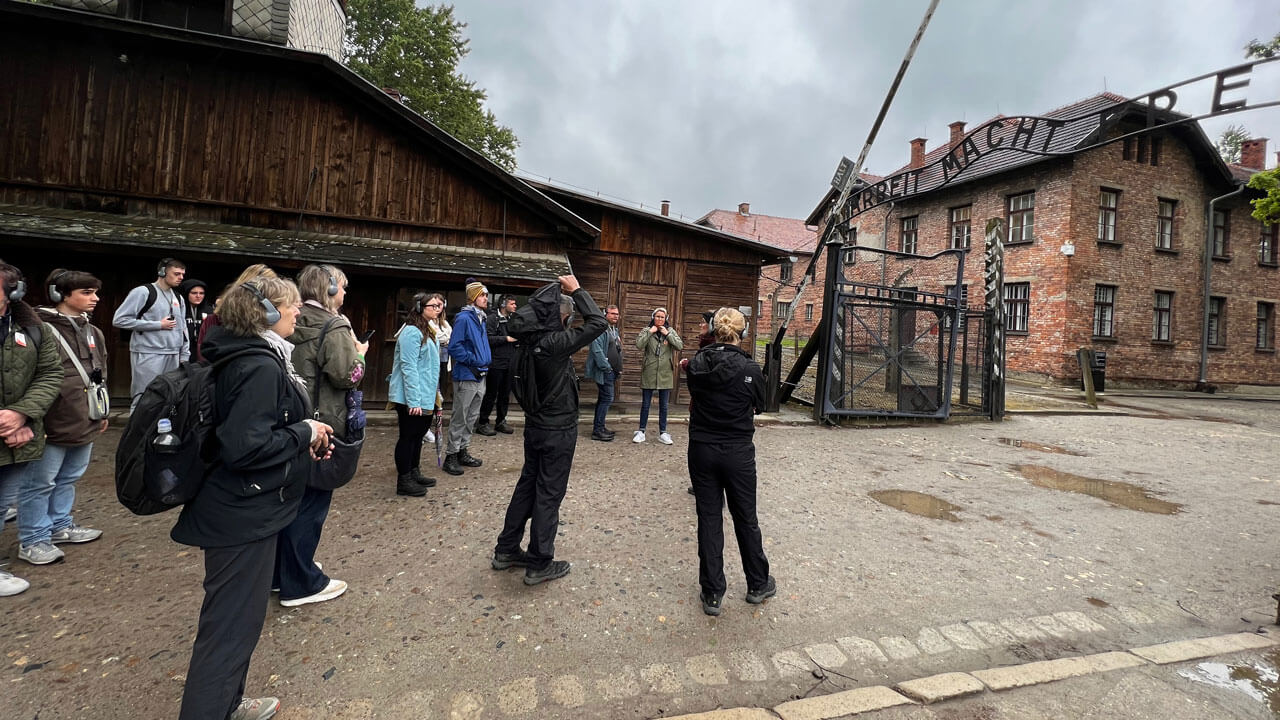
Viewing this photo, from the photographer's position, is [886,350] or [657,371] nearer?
→ [657,371]

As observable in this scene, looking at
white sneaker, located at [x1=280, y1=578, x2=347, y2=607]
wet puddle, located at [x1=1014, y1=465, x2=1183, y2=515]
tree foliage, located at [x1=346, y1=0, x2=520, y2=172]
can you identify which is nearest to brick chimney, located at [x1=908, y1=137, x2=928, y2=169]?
tree foliage, located at [x1=346, y1=0, x2=520, y2=172]

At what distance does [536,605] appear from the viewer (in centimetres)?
344

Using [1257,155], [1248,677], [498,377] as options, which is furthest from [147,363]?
[1257,155]

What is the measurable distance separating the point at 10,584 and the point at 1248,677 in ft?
22.3

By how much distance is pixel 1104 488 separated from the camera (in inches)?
265

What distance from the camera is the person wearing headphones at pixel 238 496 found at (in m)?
2.11

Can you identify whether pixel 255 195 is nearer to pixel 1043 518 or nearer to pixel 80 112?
pixel 80 112

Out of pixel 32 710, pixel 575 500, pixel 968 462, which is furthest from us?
pixel 968 462

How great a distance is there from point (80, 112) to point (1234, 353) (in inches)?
1365

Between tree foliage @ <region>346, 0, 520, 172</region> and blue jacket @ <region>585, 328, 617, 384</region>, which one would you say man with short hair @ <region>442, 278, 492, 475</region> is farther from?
tree foliage @ <region>346, 0, 520, 172</region>

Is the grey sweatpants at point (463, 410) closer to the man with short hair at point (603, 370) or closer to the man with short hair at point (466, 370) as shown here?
the man with short hair at point (466, 370)

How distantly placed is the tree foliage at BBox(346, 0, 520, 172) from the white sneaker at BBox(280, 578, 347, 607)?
83.7ft

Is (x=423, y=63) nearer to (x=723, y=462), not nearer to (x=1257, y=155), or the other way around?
(x=723, y=462)

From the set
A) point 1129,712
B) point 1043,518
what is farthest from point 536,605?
point 1043,518
